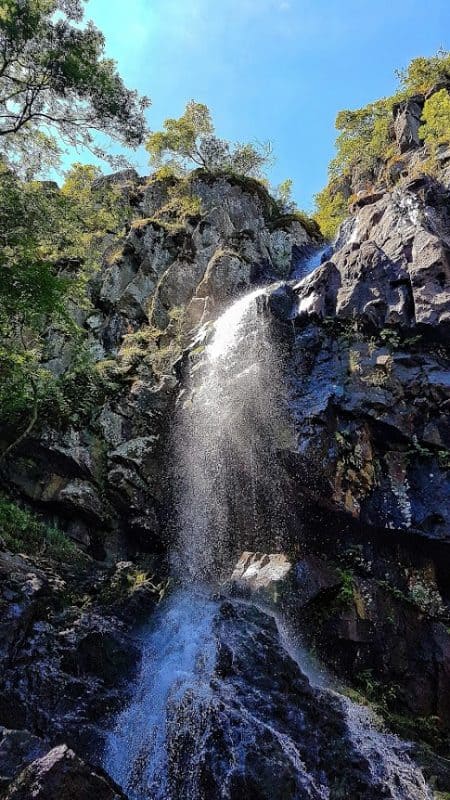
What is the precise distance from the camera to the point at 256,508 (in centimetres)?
1305

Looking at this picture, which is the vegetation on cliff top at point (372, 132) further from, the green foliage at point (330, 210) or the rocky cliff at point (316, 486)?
the rocky cliff at point (316, 486)

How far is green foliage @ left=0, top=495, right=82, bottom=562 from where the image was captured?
12039 mm

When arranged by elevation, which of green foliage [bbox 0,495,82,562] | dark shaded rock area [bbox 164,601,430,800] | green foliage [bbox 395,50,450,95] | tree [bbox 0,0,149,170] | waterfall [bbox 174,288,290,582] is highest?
green foliage [bbox 395,50,450,95]

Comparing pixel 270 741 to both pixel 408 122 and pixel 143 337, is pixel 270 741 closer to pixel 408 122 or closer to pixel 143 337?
pixel 143 337

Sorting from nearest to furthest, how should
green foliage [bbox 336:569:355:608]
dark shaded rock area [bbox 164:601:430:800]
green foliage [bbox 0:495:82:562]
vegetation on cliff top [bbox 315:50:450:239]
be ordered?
dark shaded rock area [bbox 164:601:430:800] < green foliage [bbox 336:569:355:608] < green foliage [bbox 0:495:82:562] < vegetation on cliff top [bbox 315:50:450:239]

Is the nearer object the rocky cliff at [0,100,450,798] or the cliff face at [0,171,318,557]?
the rocky cliff at [0,100,450,798]

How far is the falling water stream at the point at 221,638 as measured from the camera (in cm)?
667

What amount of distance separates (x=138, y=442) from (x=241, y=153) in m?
23.7

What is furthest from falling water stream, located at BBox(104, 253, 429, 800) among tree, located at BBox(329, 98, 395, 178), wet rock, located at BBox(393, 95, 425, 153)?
tree, located at BBox(329, 98, 395, 178)

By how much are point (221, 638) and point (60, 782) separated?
13.5 ft

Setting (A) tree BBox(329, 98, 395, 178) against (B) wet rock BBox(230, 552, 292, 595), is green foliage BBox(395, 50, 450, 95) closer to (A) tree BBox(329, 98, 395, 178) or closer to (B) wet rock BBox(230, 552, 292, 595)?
(A) tree BBox(329, 98, 395, 178)

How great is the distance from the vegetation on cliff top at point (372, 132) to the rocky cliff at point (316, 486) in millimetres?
9470

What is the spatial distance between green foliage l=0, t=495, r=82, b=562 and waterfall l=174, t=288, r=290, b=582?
2.96 m

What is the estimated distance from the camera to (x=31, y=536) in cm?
1249
